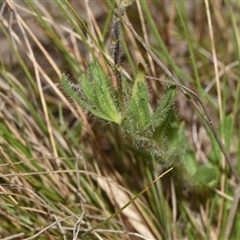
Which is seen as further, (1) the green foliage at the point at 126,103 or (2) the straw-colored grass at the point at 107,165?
(2) the straw-colored grass at the point at 107,165

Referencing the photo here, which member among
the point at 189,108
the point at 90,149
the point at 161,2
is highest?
the point at 161,2

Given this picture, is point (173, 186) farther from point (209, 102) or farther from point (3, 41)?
point (3, 41)

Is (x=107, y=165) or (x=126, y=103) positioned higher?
(x=126, y=103)

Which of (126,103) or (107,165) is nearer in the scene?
(126,103)

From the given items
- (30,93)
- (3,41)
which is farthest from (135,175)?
(3,41)

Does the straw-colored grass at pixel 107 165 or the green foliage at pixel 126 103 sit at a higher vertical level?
the green foliage at pixel 126 103

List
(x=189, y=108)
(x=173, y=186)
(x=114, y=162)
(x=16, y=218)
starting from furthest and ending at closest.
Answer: (x=189, y=108)
(x=114, y=162)
(x=173, y=186)
(x=16, y=218)

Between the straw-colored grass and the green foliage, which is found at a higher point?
the green foliage

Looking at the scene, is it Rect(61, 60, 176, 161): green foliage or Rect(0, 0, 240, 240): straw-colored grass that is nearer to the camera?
Rect(61, 60, 176, 161): green foliage

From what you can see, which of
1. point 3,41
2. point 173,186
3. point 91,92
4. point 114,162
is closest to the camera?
point 91,92

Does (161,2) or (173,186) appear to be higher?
(161,2)

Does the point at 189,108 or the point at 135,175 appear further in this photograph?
the point at 189,108
